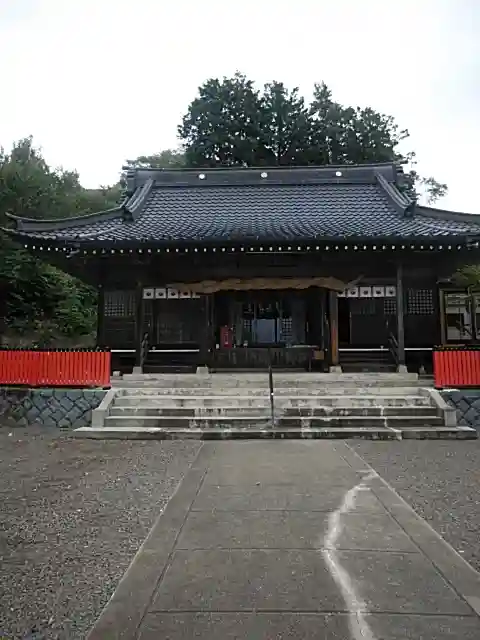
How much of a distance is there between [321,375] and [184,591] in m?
9.30

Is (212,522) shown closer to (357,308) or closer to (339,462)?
(339,462)

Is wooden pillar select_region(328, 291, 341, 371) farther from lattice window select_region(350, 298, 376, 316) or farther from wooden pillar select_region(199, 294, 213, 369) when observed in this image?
wooden pillar select_region(199, 294, 213, 369)

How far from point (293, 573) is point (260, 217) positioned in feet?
42.5

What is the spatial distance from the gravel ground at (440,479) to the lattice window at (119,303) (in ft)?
26.1

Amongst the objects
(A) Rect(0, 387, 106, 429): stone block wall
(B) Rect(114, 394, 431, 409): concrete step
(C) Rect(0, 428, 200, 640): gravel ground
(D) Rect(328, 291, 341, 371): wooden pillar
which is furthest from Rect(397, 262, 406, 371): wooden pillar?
(A) Rect(0, 387, 106, 429): stone block wall

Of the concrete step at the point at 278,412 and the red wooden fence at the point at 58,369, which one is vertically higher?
the red wooden fence at the point at 58,369

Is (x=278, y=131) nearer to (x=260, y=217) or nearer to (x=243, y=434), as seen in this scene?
(x=260, y=217)

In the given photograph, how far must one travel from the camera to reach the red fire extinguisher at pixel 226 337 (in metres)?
14.1

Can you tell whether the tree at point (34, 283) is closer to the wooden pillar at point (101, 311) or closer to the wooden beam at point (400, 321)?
the wooden pillar at point (101, 311)

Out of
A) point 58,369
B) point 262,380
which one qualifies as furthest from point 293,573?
point 58,369

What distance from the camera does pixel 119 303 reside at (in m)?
14.0

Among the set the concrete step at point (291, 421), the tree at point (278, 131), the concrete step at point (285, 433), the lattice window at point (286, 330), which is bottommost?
the concrete step at point (285, 433)

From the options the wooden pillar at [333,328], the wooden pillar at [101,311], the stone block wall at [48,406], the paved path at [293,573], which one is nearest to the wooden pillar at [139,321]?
the wooden pillar at [101,311]

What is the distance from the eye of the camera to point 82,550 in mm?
3721
